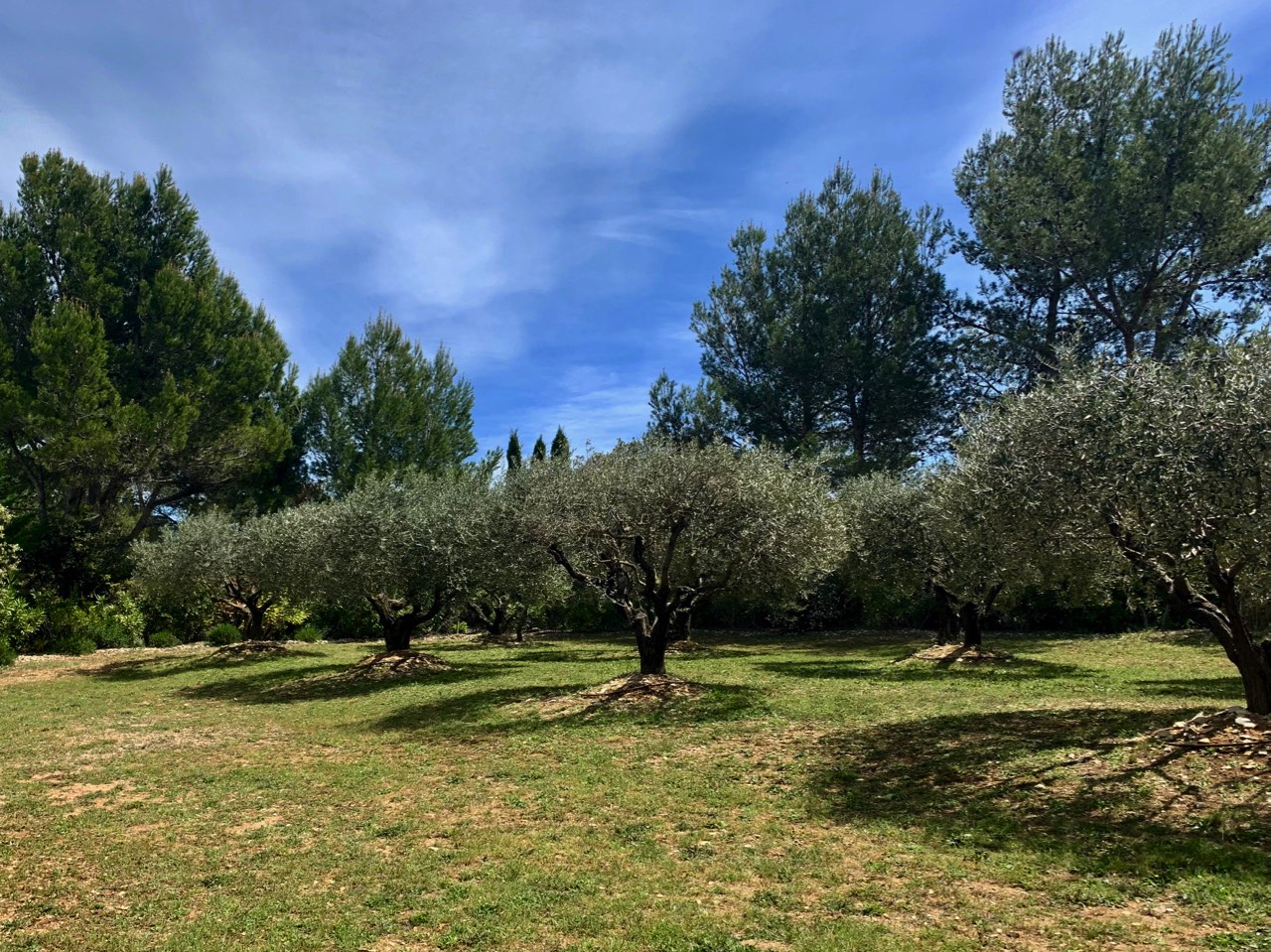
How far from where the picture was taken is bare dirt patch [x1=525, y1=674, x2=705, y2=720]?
1462cm

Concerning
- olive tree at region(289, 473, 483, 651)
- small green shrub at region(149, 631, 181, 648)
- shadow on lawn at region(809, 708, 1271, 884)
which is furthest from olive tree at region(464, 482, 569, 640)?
small green shrub at region(149, 631, 181, 648)

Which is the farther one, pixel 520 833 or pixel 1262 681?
pixel 1262 681

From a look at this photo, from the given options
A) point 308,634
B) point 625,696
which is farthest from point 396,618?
point 308,634

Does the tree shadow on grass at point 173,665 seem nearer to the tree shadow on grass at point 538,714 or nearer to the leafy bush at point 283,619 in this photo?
the leafy bush at point 283,619

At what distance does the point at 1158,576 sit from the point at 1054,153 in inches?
1176

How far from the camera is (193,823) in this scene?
8477mm

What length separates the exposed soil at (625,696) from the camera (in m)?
14.6

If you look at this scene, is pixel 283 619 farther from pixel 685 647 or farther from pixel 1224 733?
pixel 1224 733

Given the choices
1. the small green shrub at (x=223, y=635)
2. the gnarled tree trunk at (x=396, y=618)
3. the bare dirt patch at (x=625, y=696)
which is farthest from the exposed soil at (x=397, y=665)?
the small green shrub at (x=223, y=635)

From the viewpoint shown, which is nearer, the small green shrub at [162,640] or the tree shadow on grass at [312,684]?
the tree shadow on grass at [312,684]

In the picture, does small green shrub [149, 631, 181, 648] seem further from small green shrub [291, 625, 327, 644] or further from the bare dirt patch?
the bare dirt patch

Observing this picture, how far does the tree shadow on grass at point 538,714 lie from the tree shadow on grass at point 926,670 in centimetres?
401

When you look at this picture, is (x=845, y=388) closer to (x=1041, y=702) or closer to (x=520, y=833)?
(x=1041, y=702)

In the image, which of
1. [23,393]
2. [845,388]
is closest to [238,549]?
[23,393]
